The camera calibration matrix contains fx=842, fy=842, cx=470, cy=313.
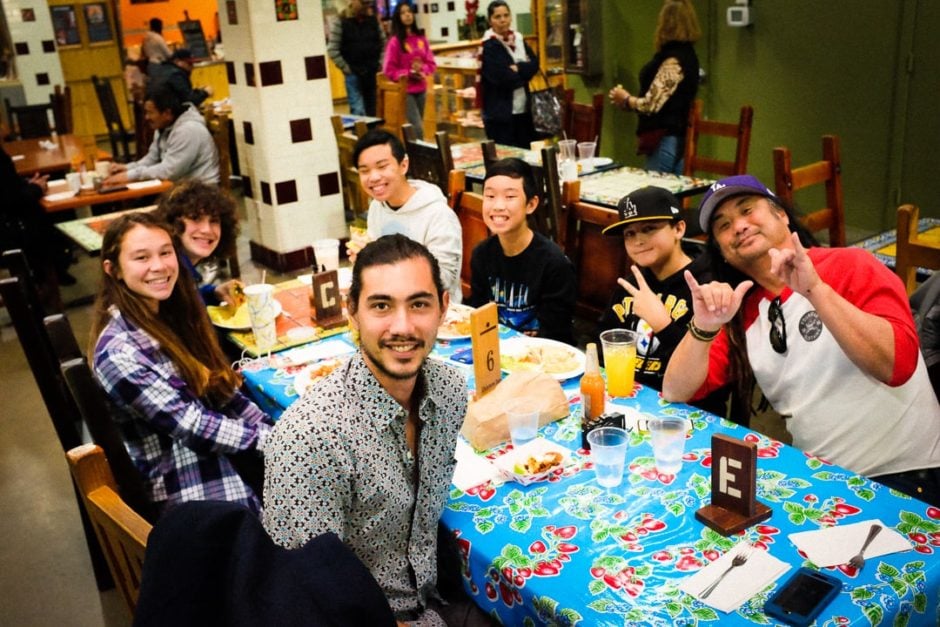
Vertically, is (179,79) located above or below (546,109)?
above

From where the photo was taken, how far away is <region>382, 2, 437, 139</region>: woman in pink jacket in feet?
27.8

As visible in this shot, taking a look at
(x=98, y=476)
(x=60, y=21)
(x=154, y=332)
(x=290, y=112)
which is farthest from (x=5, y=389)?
(x=60, y=21)

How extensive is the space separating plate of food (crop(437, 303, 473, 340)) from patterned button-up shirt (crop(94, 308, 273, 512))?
0.70 m

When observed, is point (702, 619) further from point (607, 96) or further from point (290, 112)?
point (607, 96)

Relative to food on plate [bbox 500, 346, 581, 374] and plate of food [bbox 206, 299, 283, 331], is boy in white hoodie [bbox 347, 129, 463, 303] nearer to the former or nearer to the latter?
plate of food [bbox 206, 299, 283, 331]

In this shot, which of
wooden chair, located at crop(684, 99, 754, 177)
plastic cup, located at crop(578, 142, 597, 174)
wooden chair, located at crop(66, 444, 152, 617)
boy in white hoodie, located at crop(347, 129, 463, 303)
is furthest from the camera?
plastic cup, located at crop(578, 142, 597, 174)

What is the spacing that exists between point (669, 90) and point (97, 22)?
30.9ft

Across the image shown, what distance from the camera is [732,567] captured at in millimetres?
1618

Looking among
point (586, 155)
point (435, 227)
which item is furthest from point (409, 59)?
point (435, 227)

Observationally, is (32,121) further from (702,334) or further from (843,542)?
(843,542)

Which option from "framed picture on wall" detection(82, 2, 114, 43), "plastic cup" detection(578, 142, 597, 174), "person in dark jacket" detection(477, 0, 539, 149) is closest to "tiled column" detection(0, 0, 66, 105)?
"framed picture on wall" detection(82, 2, 114, 43)

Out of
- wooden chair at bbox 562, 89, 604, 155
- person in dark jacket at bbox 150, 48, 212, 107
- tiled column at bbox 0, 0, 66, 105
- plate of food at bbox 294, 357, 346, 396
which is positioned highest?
tiled column at bbox 0, 0, 66, 105

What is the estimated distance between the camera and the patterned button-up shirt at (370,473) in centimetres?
165

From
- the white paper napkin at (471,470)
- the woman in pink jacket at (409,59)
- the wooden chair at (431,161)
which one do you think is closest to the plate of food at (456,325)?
the white paper napkin at (471,470)
